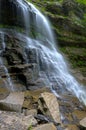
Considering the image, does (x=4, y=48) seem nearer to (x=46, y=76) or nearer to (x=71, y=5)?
(x=46, y=76)

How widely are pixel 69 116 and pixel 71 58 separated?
25.1 ft

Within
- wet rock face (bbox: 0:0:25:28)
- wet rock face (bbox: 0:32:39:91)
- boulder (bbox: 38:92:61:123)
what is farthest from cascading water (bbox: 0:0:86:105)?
boulder (bbox: 38:92:61:123)

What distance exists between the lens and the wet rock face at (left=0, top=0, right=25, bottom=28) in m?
16.6

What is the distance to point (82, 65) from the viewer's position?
17453mm

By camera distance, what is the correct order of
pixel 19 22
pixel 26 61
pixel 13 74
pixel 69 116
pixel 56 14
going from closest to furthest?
pixel 69 116 < pixel 13 74 < pixel 26 61 < pixel 19 22 < pixel 56 14

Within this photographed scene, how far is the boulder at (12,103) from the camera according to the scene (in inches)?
348

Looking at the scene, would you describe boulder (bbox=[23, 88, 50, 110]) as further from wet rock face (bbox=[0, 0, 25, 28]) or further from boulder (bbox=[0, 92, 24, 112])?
wet rock face (bbox=[0, 0, 25, 28])

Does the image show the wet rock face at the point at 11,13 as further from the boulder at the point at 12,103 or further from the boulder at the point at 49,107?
the boulder at the point at 49,107

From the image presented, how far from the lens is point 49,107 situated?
954 centimetres

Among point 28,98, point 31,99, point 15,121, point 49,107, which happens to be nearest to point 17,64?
point 28,98

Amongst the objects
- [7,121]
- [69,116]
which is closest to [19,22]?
[69,116]

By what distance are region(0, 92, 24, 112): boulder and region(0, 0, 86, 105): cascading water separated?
10.6 feet

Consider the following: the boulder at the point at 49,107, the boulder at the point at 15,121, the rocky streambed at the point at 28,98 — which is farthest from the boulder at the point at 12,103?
the boulder at the point at 49,107

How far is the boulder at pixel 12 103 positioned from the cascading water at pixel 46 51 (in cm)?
323
